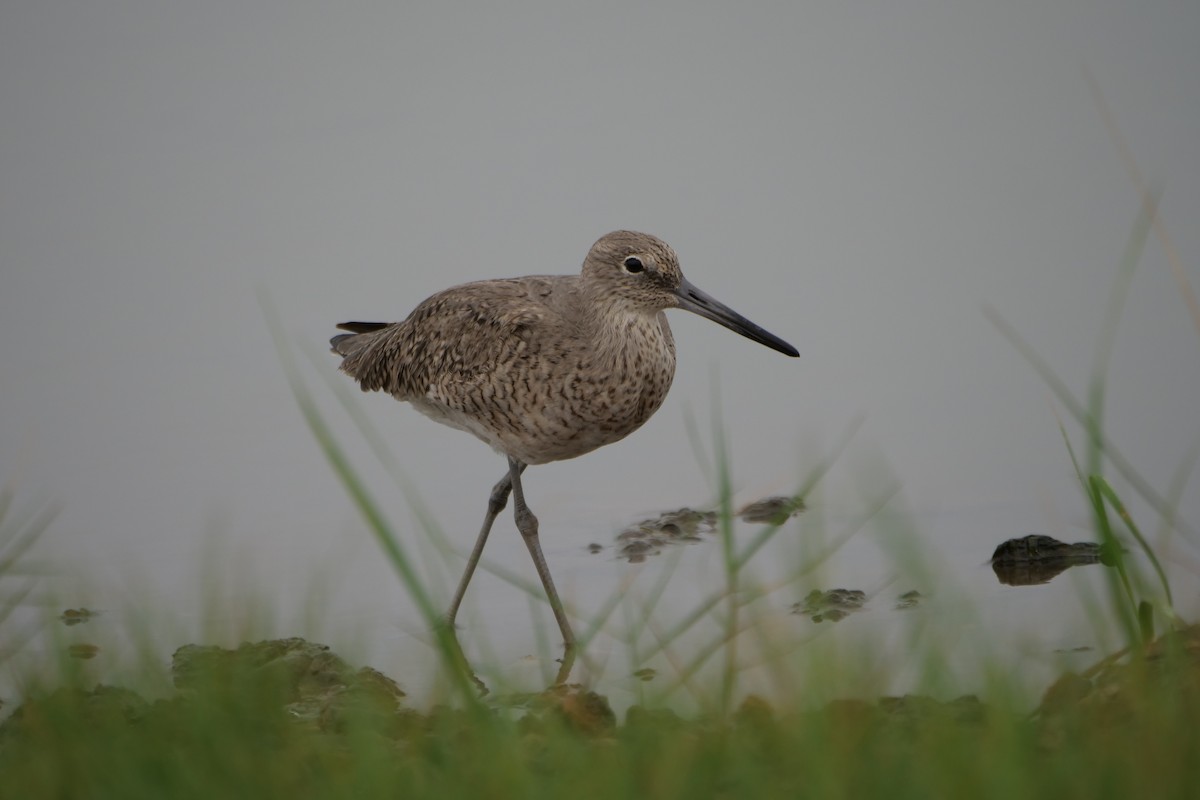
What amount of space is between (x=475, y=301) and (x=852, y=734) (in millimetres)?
4270

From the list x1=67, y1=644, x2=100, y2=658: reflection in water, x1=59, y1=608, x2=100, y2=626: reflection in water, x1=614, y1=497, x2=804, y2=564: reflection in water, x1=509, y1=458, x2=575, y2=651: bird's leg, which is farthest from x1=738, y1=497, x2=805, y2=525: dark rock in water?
x1=67, y1=644, x2=100, y2=658: reflection in water

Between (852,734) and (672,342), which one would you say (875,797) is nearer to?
(852,734)

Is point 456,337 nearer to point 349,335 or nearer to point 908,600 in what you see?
point 349,335

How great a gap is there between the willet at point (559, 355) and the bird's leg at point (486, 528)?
0.6 inches

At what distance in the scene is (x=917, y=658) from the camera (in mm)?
4891

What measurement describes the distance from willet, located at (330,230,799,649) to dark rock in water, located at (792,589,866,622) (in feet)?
3.96

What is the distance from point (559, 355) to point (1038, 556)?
8.25 feet

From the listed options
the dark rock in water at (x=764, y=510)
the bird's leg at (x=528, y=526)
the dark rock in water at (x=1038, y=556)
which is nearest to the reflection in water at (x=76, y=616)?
the bird's leg at (x=528, y=526)

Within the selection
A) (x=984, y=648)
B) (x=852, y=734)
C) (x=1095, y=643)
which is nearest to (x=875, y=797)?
(x=852, y=734)

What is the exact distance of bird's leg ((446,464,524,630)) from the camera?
8.08 m

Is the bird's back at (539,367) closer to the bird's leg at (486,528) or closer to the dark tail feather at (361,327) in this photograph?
the bird's leg at (486,528)

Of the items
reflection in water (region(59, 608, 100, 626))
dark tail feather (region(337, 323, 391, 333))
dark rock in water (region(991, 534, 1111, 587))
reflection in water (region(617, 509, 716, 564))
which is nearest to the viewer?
reflection in water (region(59, 608, 100, 626))

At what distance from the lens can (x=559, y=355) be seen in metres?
7.36

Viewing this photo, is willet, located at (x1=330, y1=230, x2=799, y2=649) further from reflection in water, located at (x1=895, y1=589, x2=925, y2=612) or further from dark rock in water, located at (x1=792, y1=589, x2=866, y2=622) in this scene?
reflection in water, located at (x1=895, y1=589, x2=925, y2=612)
